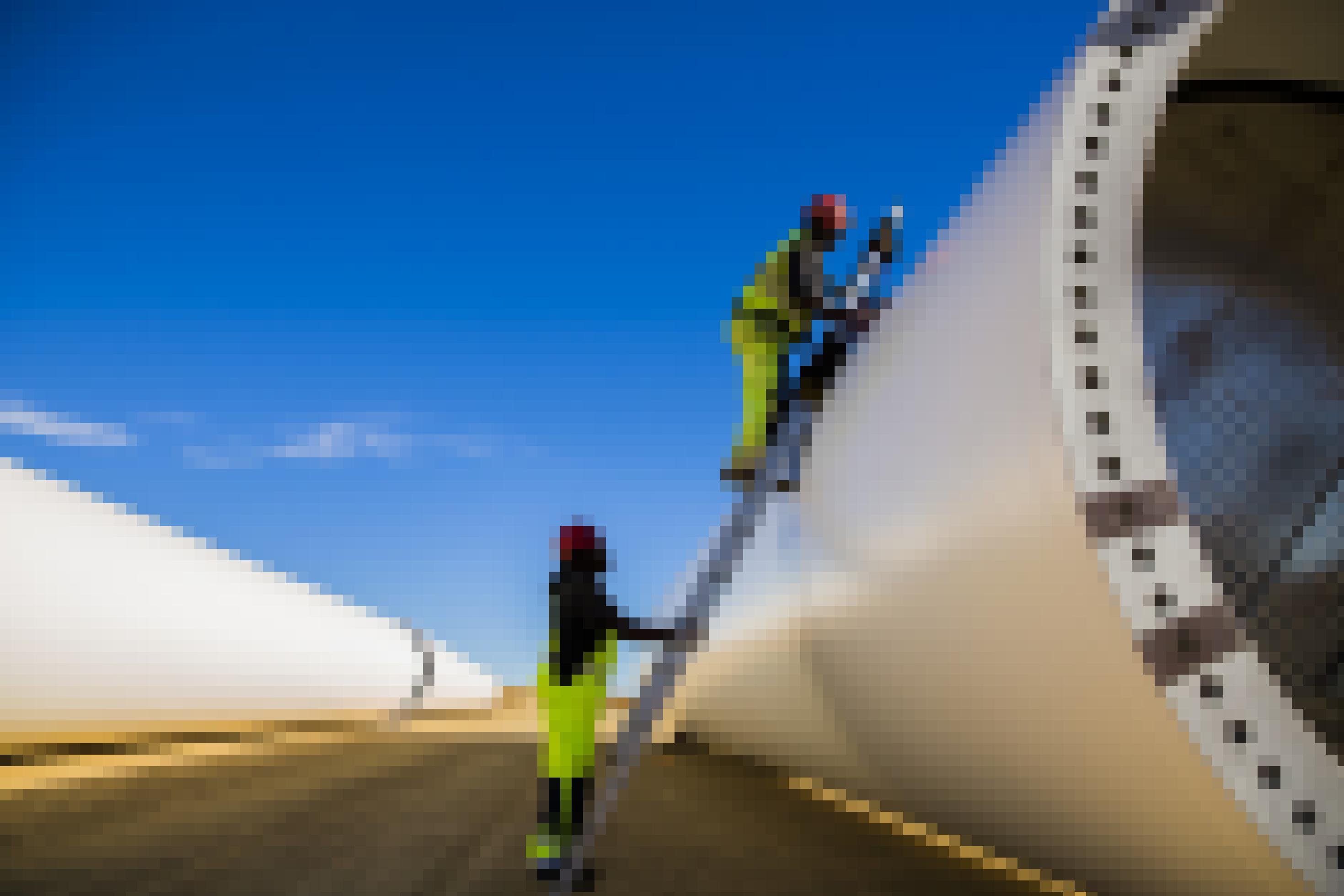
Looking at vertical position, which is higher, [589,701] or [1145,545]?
[1145,545]

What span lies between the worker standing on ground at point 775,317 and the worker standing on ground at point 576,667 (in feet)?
4.07

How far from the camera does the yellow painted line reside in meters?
3.62

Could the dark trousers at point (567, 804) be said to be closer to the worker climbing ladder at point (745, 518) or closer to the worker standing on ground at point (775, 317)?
the worker climbing ladder at point (745, 518)

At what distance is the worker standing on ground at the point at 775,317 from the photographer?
5.14 meters

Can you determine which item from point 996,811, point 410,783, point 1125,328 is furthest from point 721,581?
point 410,783

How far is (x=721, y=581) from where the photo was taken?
14.4ft

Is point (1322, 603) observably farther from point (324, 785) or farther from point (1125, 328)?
point (324, 785)

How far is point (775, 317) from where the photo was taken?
17.7ft

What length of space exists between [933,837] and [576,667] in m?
2.35

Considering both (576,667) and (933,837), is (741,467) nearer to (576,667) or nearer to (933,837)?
(576,667)

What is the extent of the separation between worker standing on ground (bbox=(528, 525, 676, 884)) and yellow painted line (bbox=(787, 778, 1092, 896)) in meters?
1.80

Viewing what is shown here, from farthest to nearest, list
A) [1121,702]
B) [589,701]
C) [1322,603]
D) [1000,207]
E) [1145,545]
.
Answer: [589,701]
[1322,603]
[1000,207]
[1121,702]
[1145,545]

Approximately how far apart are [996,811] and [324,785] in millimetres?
5918

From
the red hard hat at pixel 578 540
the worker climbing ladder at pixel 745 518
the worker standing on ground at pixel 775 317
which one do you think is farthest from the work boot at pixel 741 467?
the red hard hat at pixel 578 540
